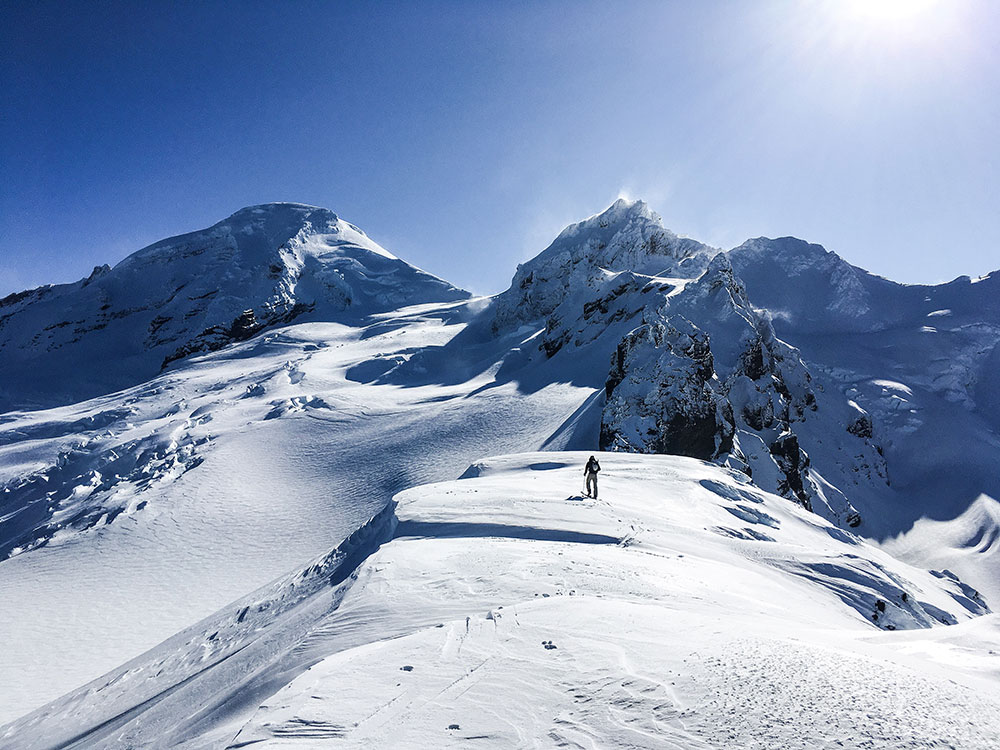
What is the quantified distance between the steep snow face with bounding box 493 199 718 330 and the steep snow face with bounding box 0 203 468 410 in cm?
4003

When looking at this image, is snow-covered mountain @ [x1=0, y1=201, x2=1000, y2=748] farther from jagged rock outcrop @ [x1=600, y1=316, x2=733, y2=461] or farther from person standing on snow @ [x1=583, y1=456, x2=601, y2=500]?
person standing on snow @ [x1=583, y1=456, x2=601, y2=500]

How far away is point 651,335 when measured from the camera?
104 feet

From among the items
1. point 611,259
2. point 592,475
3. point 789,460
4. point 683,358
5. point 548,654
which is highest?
point 611,259

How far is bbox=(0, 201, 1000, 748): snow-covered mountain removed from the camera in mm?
4684

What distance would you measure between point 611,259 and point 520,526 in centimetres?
6952

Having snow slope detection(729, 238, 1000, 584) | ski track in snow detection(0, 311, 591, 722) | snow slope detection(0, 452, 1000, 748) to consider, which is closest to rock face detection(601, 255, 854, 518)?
ski track in snow detection(0, 311, 591, 722)

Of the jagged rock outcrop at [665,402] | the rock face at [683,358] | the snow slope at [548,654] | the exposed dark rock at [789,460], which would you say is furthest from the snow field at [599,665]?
the exposed dark rock at [789,460]

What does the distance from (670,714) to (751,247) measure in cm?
12635

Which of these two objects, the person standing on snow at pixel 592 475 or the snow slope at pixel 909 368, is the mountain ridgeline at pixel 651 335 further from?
the person standing on snow at pixel 592 475

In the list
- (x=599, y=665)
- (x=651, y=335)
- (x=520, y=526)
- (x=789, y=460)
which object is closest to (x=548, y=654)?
(x=599, y=665)

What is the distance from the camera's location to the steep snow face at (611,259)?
7438 centimetres

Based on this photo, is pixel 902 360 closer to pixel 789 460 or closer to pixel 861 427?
pixel 861 427

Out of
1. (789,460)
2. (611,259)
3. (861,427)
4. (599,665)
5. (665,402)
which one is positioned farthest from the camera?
(611,259)

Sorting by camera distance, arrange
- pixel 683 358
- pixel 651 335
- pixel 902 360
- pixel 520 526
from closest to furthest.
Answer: pixel 520 526 → pixel 683 358 → pixel 651 335 → pixel 902 360
